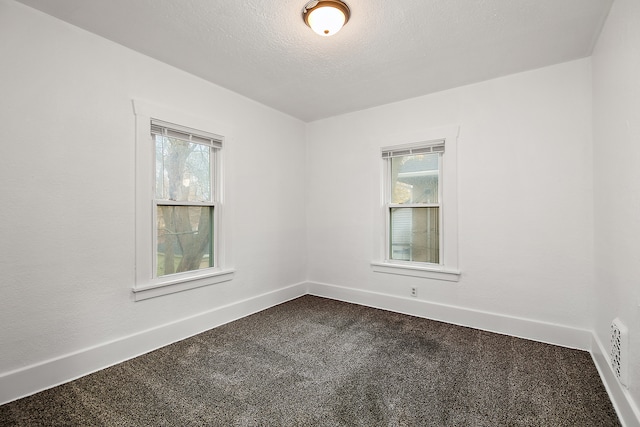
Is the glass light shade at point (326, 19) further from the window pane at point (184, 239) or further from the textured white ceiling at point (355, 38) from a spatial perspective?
the window pane at point (184, 239)

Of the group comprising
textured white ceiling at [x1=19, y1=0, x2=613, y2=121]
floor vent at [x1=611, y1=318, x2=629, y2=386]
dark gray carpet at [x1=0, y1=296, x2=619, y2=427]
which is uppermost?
textured white ceiling at [x1=19, y1=0, x2=613, y2=121]

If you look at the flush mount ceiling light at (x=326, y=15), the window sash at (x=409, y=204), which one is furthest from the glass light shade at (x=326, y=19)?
the window sash at (x=409, y=204)

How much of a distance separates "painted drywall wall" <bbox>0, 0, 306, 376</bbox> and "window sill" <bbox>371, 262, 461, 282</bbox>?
2.06 m

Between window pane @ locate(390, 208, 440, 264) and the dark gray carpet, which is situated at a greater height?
window pane @ locate(390, 208, 440, 264)

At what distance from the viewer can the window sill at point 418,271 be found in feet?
10.6

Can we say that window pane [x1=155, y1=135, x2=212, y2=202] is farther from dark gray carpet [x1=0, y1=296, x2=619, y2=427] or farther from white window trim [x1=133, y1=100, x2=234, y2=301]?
dark gray carpet [x1=0, y1=296, x2=619, y2=427]

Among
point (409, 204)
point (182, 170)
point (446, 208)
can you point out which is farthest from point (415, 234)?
point (182, 170)

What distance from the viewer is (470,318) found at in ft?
10.3

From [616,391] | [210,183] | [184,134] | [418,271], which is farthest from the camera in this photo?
[418,271]

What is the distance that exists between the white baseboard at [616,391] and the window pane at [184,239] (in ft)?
10.8

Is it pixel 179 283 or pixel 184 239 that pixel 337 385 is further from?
pixel 184 239

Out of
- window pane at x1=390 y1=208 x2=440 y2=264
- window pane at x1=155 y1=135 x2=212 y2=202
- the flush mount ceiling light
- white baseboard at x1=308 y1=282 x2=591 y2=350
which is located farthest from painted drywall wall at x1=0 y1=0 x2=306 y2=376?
window pane at x1=390 y1=208 x2=440 y2=264

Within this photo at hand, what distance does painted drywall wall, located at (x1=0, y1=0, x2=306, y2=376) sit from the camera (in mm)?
1951

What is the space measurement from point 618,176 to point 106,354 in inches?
148
